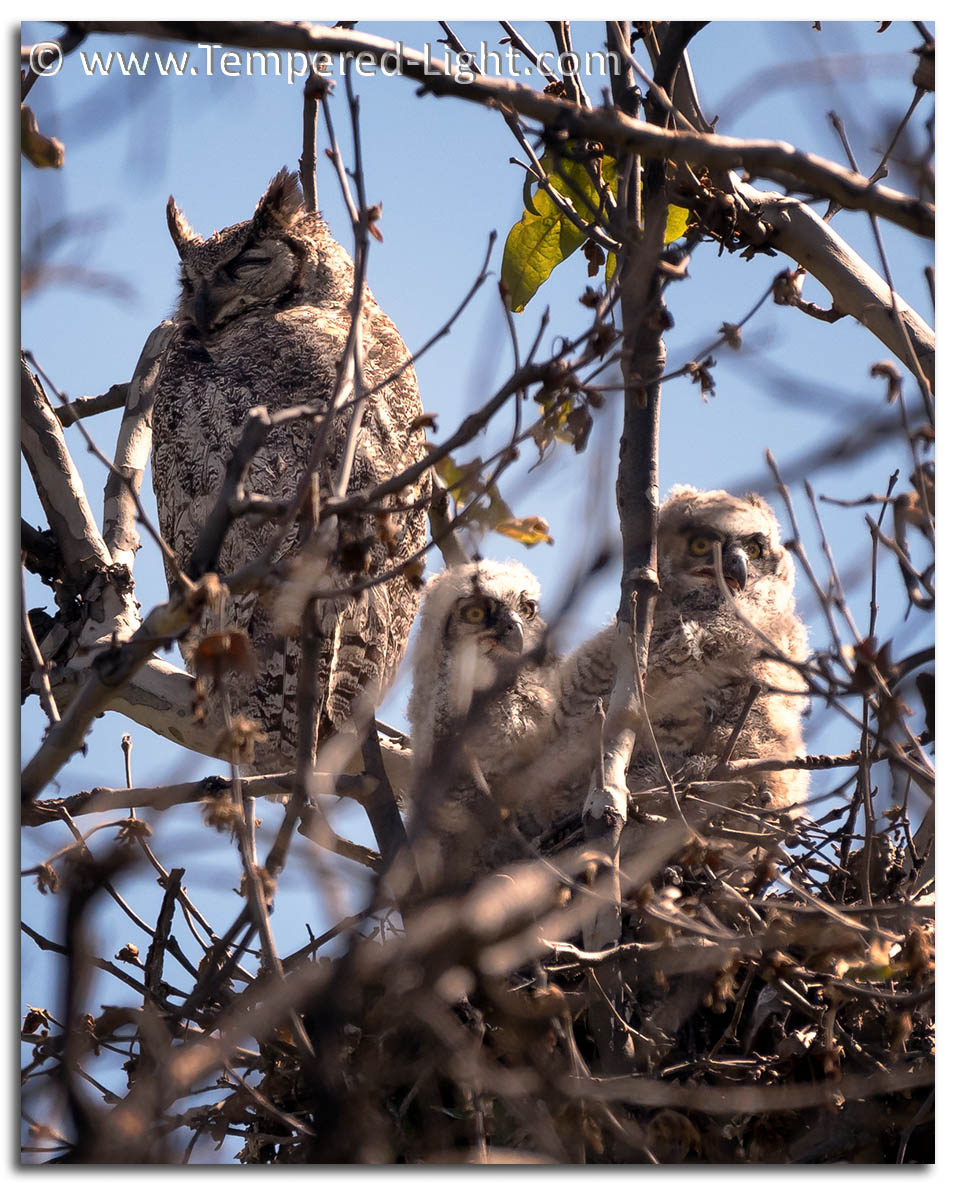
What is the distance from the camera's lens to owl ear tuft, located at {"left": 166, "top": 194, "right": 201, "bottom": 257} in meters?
4.83

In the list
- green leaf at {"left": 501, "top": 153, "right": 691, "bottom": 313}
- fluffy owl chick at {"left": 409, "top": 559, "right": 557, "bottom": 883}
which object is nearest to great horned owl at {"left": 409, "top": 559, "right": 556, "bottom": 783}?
fluffy owl chick at {"left": 409, "top": 559, "right": 557, "bottom": 883}

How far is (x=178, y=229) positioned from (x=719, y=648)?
280 centimetres

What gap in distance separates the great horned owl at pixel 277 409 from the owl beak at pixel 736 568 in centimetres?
91

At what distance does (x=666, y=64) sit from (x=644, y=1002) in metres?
2.05

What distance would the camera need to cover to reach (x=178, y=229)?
4.87m

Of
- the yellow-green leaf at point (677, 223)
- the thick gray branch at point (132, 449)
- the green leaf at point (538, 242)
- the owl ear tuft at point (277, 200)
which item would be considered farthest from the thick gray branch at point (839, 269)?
the owl ear tuft at point (277, 200)

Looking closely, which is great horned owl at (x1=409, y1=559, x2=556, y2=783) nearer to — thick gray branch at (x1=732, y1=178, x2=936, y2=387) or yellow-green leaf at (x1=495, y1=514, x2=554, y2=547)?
yellow-green leaf at (x1=495, y1=514, x2=554, y2=547)

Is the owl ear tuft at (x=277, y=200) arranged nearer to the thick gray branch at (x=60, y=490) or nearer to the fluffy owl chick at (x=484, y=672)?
the thick gray branch at (x=60, y=490)

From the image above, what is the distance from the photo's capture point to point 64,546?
3723 millimetres

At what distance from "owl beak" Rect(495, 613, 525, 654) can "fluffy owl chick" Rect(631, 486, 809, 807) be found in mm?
365

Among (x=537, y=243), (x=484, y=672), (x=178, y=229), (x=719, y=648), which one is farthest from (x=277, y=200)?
(x=719, y=648)

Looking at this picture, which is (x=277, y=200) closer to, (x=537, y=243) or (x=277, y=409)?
(x=277, y=409)

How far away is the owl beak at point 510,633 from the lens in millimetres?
3494

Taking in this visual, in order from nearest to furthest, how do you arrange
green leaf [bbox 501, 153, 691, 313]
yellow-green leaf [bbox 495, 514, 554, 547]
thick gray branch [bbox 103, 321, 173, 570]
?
yellow-green leaf [bbox 495, 514, 554, 547] → green leaf [bbox 501, 153, 691, 313] → thick gray branch [bbox 103, 321, 173, 570]
